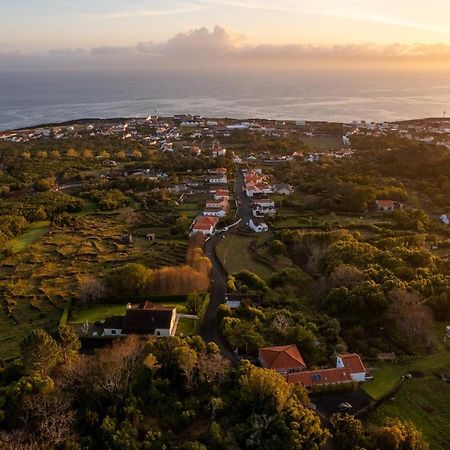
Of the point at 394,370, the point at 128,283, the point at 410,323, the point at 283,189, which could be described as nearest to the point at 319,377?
the point at 394,370

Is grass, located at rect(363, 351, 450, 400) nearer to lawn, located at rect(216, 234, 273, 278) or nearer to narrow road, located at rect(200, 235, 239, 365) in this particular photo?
narrow road, located at rect(200, 235, 239, 365)

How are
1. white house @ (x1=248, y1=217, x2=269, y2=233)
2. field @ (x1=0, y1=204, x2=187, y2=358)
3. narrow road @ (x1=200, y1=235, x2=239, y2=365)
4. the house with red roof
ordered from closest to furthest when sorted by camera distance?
the house with red roof
narrow road @ (x1=200, y1=235, x2=239, y2=365)
field @ (x1=0, y1=204, x2=187, y2=358)
white house @ (x1=248, y1=217, x2=269, y2=233)

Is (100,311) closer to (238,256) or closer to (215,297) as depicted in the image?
(215,297)

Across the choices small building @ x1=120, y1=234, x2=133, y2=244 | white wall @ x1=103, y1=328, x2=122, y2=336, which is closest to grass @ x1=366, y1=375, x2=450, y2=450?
white wall @ x1=103, y1=328, x2=122, y2=336

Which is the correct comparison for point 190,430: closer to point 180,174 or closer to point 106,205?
point 106,205

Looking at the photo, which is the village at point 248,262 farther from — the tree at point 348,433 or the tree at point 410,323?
the tree at point 348,433

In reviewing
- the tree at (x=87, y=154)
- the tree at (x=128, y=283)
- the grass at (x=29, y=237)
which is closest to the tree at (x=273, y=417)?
the tree at (x=128, y=283)

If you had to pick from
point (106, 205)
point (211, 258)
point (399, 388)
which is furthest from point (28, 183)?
point (399, 388)
